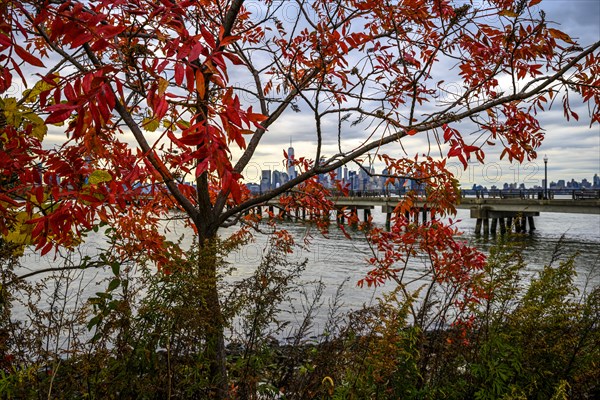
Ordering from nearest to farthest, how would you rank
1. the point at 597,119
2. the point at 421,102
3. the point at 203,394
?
1. the point at 203,394
2. the point at 597,119
3. the point at 421,102

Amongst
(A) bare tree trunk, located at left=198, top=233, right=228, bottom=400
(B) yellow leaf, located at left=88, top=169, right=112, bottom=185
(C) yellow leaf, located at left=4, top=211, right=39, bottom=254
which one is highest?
(B) yellow leaf, located at left=88, top=169, right=112, bottom=185

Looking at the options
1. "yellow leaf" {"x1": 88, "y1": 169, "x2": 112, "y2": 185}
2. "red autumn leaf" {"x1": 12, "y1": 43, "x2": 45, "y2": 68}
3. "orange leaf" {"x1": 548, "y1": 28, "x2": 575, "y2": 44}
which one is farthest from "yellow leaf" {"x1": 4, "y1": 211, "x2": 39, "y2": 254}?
"orange leaf" {"x1": 548, "y1": 28, "x2": 575, "y2": 44}

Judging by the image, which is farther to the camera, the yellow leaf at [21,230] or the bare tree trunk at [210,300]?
the bare tree trunk at [210,300]

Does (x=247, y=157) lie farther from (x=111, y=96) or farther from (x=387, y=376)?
(x=111, y=96)

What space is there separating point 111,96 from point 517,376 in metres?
3.09

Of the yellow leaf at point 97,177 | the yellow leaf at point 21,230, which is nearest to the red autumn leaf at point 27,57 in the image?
the yellow leaf at point 97,177

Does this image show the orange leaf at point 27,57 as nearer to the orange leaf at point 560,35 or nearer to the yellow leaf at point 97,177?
the yellow leaf at point 97,177

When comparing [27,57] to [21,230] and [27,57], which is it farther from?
[21,230]

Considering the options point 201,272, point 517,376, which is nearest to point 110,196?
point 201,272

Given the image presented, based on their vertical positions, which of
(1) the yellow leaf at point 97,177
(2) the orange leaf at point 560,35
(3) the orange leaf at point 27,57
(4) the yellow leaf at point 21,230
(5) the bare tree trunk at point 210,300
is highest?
(2) the orange leaf at point 560,35

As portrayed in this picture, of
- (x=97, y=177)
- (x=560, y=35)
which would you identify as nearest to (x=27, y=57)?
(x=97, y=177)

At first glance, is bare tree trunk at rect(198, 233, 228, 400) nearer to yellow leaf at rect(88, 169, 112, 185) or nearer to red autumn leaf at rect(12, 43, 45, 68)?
yellow leaf at rect(88, 169, 112, 185)

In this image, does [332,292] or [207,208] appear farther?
[332,292]

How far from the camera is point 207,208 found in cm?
484
